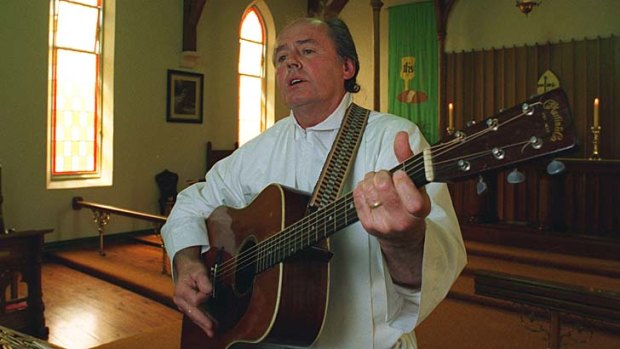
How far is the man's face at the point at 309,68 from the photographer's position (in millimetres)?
1565

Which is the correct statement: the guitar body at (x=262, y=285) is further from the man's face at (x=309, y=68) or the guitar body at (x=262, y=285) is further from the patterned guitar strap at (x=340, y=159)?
the man's face at (x=309, y=68)

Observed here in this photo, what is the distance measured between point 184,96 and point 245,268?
6170 millimetres

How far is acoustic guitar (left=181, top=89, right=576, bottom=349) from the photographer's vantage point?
89 cm

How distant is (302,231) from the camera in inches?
50.8

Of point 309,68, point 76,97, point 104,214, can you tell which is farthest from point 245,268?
point 76,97

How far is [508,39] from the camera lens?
720 centimetres

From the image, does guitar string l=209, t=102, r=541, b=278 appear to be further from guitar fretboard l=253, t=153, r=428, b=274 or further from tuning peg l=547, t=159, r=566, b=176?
tuning peg l=547, t=159, r=566, b=176

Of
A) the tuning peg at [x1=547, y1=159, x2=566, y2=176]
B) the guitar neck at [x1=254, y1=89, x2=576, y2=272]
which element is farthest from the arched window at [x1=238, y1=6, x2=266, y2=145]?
the tuning peg at [x1=547, y1=159, x2=566, y2=176]

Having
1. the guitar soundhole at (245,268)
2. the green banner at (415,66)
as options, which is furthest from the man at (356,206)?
the green banner at (415,66)

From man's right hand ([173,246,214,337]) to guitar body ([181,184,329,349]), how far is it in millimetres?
31

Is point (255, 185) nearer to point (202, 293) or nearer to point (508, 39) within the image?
point (202, 293)

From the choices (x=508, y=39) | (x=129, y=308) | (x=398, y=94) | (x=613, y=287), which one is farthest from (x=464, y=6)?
(x=129, y=308)

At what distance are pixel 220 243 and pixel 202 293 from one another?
17 cm

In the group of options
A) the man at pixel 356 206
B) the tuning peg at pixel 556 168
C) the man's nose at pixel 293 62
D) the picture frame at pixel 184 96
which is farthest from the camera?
the picture frame at pixel 184 96
